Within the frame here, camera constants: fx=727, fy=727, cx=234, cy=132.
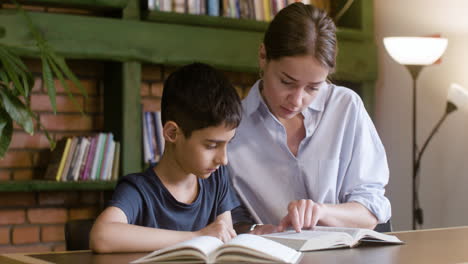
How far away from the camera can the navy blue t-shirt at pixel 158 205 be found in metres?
1.54

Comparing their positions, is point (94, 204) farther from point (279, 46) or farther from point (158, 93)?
point (279, 46)

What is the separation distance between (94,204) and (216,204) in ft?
5.51

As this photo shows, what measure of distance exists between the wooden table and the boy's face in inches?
10.9

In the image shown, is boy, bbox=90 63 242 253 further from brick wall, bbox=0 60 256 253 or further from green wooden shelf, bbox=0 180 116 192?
brick wall, bbox=0 60 256 253

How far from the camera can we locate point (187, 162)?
1.62 m

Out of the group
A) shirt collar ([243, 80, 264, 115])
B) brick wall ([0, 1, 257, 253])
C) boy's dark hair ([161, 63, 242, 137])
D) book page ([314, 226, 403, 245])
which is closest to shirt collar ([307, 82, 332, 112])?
shirt collar ([243, 80, 264, 115])

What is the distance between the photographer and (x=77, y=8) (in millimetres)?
3176

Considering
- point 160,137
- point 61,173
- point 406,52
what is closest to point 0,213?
point 61,173

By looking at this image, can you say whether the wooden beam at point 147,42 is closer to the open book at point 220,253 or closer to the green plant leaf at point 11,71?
the green plant leaf at point 11,71

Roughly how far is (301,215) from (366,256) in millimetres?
229

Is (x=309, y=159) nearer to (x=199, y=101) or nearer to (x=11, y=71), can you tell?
(x=199, y=101)

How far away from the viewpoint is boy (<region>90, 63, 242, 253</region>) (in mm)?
1582

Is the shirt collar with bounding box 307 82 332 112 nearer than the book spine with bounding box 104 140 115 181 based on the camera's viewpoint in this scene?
Yes

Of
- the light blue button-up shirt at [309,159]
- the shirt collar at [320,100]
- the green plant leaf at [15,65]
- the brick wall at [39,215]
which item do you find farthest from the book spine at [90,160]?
the shirt collar at [320,100]
